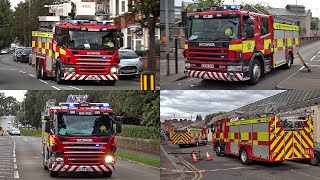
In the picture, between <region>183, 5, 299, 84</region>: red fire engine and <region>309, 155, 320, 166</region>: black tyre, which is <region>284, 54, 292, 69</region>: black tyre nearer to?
<region>183, 5, 299, 84</region>: red fire engine

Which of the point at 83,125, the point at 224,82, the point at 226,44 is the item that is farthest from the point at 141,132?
the point at 83,125

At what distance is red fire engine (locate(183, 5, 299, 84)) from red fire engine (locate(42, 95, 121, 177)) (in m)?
3.39

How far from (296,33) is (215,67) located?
875cm

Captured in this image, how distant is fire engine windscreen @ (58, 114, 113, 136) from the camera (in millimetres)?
12102

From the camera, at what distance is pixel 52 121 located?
40.7ft

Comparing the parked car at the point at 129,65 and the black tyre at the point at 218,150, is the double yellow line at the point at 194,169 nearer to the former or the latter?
the black tyre at the point at 218,150

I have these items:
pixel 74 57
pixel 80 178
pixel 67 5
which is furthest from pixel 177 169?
pixel 67 5

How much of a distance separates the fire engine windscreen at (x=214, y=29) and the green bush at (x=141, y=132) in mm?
7618

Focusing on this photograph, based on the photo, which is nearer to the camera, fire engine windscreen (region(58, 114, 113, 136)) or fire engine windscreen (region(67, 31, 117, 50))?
fire engine windscreen (region(58, 114, 113, 136))

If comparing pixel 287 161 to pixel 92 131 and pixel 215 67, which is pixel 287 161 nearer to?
pixel 215 67

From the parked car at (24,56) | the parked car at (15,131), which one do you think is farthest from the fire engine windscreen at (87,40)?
the parked car at (15,131)

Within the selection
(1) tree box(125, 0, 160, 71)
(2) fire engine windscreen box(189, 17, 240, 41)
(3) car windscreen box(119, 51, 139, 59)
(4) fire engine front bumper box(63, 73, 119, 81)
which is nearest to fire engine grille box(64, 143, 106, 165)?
(2) fire engine windscreen box(189, 17, 240, 41)

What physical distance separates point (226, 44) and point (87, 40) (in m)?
5.77

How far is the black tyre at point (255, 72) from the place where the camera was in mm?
13868
